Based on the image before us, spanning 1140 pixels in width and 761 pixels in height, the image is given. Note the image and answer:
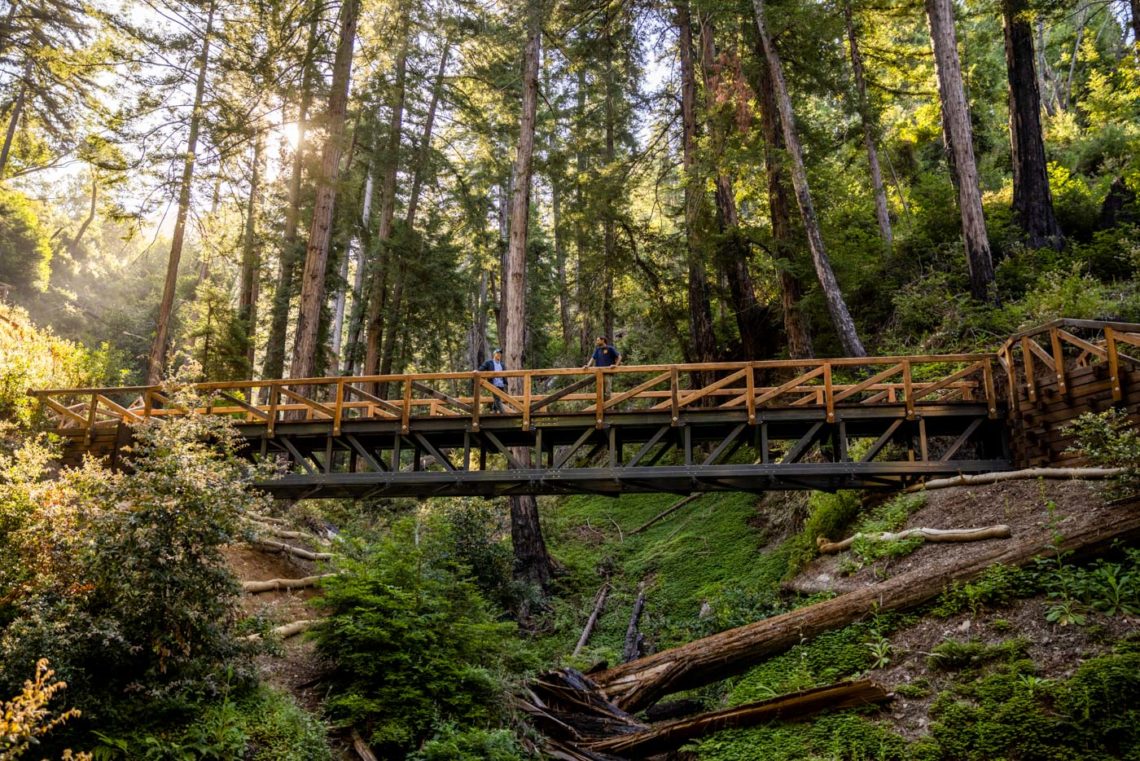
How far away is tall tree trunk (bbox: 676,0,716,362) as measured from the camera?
1727cm

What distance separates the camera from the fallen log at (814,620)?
744 centimetres

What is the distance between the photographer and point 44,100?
20859 mm

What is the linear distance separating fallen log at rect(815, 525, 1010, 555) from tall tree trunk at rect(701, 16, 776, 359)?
27.2 ft

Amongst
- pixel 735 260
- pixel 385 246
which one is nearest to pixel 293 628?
pixel 735 260

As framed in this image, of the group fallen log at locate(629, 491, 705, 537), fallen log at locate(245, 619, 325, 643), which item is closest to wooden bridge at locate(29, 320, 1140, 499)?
fallen log at locate(245, 619, 325, 643)

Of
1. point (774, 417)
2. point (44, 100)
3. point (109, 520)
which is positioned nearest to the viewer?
point (109, 520)

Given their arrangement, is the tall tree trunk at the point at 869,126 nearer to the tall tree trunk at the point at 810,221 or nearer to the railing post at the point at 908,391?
the tall tree trunk at the point at 810,221

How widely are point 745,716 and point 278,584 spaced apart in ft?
22.0

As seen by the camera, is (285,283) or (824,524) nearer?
(824,524)

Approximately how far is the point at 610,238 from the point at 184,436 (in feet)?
44.1

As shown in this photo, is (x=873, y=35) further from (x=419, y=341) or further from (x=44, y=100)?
(x=44, y=100)

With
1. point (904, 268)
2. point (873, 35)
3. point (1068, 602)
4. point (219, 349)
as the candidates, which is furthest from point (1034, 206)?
point (219, 349)

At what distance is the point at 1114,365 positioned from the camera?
348 inches

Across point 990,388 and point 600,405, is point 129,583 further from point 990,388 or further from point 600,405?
point 990,388
